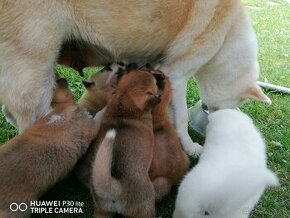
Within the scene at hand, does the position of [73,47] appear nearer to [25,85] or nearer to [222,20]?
[25,85]

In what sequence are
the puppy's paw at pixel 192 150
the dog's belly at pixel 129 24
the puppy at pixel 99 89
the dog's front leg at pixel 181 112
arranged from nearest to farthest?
1. the dog's belly at pixel 129 24
2. the puppy at pixel 99 89
3. the dog's front leg at pixel 181 112
4. the puppy's paw at pixel 192 150

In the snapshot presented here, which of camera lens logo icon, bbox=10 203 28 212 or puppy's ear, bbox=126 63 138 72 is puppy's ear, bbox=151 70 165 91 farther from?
camera lens logo icon, bbox=10 203 28 212

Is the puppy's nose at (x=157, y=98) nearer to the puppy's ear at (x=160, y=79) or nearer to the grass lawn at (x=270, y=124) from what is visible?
the puppy's ear at (x=160, y=79)

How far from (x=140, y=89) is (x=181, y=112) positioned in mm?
709

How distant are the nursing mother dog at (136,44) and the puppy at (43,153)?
17 centimetres

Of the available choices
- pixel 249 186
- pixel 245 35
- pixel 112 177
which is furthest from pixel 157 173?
pixel 245 35

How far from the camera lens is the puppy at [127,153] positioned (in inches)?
102

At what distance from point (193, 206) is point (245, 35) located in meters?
1.65

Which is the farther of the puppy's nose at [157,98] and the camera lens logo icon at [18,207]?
the puppy's nose at [157,98]

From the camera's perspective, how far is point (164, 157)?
3.00m

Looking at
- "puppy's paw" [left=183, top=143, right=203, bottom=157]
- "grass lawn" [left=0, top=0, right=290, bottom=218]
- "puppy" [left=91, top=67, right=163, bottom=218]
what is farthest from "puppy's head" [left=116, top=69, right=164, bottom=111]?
"puppy's paw" [left=183, top=143, right=203, bottom=157]

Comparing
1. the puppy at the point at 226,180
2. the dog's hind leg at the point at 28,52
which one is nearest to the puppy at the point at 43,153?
the dog's hind leg at the point at 28,52

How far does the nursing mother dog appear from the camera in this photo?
288 centimetres

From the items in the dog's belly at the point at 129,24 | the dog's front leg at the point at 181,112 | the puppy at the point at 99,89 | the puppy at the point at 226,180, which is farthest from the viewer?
the dog's front leg at the point at 181,112
